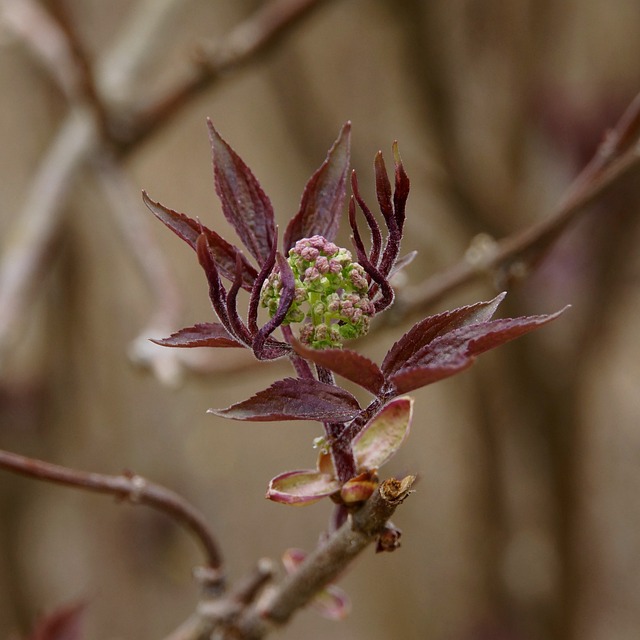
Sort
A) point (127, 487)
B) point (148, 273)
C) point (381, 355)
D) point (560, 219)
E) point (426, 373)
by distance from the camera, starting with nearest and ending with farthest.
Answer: point (426, 373) < point (127, 487) < point (560, 219) < point (148, 273) < point (381, 355)

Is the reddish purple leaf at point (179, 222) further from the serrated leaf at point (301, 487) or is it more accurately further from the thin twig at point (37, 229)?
the thin twig at point (37, 229)

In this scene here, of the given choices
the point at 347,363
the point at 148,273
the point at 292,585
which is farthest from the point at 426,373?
the point at 148,273

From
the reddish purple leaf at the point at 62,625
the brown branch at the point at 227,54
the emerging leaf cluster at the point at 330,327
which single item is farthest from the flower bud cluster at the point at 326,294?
the brown branch at the point at 227,54

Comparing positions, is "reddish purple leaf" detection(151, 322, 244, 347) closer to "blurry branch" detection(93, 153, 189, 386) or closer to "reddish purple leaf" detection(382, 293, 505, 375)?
"reddish purple leaf" detection(382, 293, 505, 375)

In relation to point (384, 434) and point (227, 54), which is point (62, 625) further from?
point (227, 54)

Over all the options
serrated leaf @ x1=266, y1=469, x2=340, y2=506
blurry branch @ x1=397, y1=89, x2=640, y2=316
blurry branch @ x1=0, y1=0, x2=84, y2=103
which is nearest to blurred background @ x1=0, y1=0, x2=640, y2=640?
blurry branch @ x1=0, y1=0, x2=84, y2=103

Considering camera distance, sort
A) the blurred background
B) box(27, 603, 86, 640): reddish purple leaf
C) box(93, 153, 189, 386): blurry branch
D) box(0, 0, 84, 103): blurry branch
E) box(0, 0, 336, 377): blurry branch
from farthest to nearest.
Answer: the blurred background
box(0, 0, 84, 103): blurry branch
box(0, 0, 336, 377): blurry branch
box(93, 153, 189, 386): blurry branch
box(27, 603, 86, 640): reddish purple leaf
